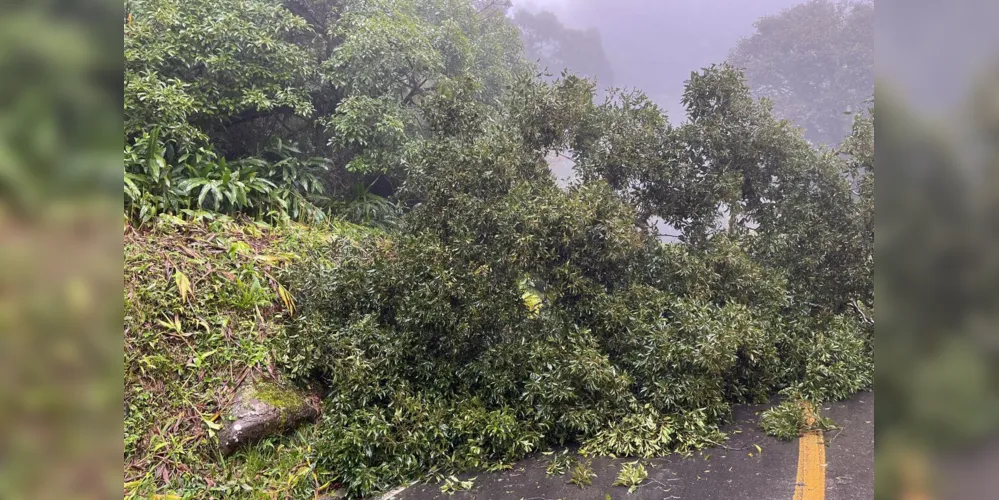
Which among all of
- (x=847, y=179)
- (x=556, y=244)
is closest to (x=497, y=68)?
(x=556, y=244)

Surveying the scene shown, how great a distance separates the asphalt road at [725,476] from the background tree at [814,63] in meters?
2.85

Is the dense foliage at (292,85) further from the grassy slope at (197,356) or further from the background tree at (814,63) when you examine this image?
the background tree at (814,63)

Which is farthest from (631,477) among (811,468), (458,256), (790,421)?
(458,256)

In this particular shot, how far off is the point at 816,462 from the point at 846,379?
124 cm

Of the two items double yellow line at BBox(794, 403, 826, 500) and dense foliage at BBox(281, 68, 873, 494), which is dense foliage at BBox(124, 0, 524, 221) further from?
double yellow line at BBox(794, 403, 826, 500)

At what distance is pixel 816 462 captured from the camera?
3.46 m

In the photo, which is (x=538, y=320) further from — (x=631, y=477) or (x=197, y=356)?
(x=197, y=356)

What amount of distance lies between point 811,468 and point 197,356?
4138 mm

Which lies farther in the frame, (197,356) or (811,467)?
(197,356)

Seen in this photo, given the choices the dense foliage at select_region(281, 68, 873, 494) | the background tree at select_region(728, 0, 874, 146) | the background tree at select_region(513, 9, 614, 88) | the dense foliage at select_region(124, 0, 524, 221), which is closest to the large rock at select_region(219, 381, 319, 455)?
the dense foliage at select_region(281, 68, 873, 494)

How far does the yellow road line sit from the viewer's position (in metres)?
3.14

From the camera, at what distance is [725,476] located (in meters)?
3.45
